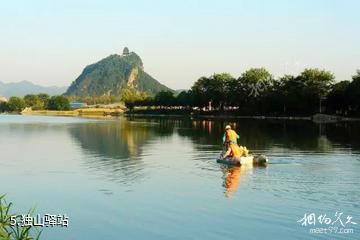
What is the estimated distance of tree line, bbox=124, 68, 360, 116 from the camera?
374 feet

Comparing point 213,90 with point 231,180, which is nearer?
point 231,180

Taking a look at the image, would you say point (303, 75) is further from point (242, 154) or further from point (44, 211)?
point (44, 211)

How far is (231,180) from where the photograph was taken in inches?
950

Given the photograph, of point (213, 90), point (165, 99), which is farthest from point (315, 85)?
point (165, 99)

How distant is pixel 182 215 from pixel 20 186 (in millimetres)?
9118

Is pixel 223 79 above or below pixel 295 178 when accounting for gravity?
above

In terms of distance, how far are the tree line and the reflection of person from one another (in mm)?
81018

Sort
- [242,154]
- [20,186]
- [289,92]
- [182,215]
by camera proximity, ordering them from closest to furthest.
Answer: [182,215] → [20,186] → [242,154] → [289,92]

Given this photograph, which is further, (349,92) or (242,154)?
(349,92)

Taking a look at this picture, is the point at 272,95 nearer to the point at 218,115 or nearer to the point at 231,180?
the point at 218,115

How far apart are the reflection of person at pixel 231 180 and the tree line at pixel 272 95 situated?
266 feet

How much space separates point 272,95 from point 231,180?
106m

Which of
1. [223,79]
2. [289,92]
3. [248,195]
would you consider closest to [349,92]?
[289,92]

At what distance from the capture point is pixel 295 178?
80.6 feet
